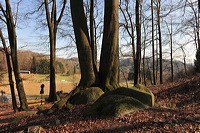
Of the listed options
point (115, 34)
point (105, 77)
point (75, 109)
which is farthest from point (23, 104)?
point (115, 34)

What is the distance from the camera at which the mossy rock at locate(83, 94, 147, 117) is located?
4405 mm

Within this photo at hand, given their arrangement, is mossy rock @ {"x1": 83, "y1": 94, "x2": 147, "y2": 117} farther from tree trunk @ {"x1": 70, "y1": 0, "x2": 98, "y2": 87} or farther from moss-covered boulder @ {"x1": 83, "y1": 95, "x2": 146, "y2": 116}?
tree trunk @ {"x1": 70, "y1": 0, "x2": 98, "y2": 87}

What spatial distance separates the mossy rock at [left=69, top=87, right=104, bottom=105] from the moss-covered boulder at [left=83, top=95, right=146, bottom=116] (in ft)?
5.42

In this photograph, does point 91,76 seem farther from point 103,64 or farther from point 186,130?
point 186,130

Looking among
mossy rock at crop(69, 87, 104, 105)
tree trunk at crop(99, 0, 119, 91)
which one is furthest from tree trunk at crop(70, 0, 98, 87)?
tree trunk at crop(99, 0, 119, 91)

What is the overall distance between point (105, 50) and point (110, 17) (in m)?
1.52

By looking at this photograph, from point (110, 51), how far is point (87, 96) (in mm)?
2226

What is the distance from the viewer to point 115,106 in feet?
14.8

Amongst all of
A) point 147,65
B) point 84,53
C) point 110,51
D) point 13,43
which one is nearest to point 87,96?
point 84,53

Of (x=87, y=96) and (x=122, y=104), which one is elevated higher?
(x=122, y=104)

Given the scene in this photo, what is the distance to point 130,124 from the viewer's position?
3.79 meters

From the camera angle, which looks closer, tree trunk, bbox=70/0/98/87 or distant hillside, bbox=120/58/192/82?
tree trunk, bbox=70/0/98/87

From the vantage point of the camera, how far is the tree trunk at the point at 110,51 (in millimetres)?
7082

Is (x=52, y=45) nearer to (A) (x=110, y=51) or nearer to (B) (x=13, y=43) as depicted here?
(B) (x=13, y=43)
